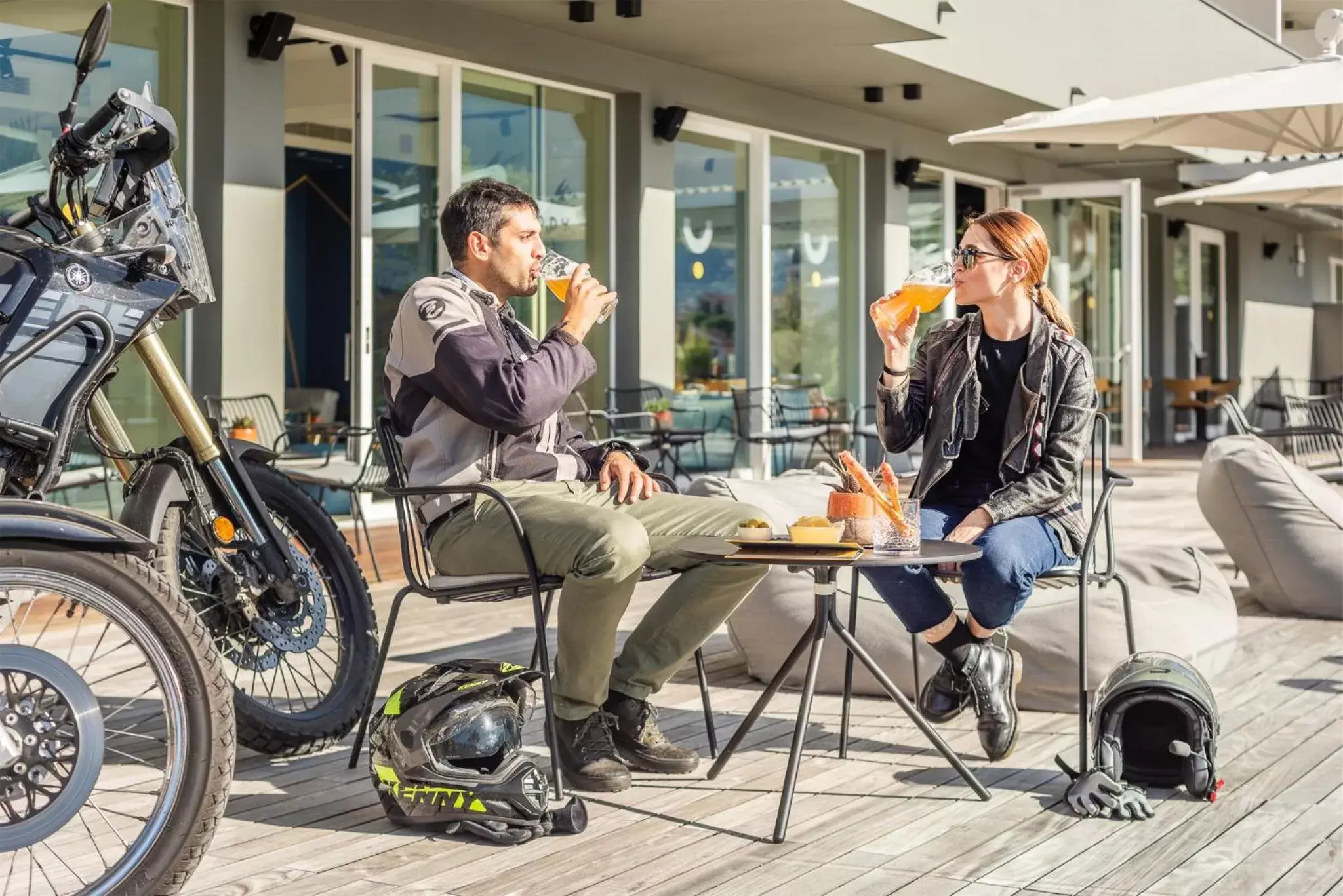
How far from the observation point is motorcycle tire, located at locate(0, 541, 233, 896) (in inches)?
90.9

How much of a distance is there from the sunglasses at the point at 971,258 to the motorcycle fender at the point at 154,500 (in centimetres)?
181

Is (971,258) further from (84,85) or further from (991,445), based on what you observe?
(84,85)

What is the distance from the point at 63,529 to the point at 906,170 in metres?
11.2

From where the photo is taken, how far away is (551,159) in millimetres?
9641

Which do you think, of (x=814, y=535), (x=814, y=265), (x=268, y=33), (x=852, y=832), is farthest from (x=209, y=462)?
(x=814, y=265)

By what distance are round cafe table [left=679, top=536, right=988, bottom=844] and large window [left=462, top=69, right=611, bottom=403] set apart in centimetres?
Answer: 600

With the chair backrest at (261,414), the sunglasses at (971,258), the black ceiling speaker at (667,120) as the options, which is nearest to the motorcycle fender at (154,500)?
the sunglasses at (971,258)

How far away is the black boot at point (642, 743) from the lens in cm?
348

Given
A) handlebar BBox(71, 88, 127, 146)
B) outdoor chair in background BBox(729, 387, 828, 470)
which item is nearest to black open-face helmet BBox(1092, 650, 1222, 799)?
handlebar BBox(71, 88, 127, 146)

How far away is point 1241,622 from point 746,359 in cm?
640

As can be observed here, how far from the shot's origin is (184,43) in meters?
7.21

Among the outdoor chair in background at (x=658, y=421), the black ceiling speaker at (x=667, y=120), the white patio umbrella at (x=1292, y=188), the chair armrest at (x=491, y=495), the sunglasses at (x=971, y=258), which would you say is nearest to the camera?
the chair armrest at (x=491, y=495)

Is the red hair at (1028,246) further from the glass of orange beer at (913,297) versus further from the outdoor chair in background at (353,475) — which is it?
the outdoor chair in background at (353,475)

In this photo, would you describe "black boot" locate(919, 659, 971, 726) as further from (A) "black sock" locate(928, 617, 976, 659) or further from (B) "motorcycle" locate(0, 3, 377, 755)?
(B) "motorcycle" locate(0, 3, 377, 755)
